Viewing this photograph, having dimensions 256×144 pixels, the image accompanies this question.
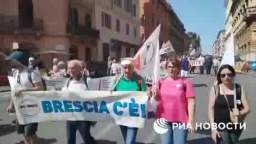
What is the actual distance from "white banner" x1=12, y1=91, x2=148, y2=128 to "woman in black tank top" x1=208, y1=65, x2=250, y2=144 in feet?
5.91

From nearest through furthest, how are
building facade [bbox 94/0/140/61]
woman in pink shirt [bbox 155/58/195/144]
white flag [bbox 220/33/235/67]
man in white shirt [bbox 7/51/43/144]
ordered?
woman in pink shirt [bbox 155/58/195/144] → white flag [bbox 220/33/235/67] → man in white shirt [bbox 7/51/43/144] → building facade [bbox 94/0/140/61]

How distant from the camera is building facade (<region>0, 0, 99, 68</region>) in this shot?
40.3m

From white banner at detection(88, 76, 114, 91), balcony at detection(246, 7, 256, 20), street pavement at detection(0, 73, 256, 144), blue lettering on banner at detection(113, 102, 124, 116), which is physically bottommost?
street pavement at detection(0, 73, 256, 144)

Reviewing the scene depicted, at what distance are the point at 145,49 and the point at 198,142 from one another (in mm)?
2365

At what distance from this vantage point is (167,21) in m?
116

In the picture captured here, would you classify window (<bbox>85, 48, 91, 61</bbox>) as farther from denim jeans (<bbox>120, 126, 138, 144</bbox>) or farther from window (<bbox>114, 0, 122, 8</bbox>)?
denim jeans (<bbox>120, 126, 138, 144</bbox>)

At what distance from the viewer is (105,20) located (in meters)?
50.7

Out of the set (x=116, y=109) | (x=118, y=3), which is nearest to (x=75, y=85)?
(x=116, y=109)

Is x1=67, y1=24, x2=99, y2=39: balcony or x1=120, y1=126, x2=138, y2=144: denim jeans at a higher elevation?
x1=67, y1=24, x2=99, y2=39: balcony

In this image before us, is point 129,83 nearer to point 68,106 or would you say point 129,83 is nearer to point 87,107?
point 87,107

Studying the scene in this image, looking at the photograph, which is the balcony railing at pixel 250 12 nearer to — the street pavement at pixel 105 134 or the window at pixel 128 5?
the window at pixel 128 5

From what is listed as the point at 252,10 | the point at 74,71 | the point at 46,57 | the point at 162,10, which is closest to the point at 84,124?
the point at 74,71

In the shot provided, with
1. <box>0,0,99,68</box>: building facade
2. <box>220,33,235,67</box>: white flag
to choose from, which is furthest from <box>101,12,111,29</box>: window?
<box>220,33,235,67</box>: white flag

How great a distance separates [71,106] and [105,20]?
43.2 m
